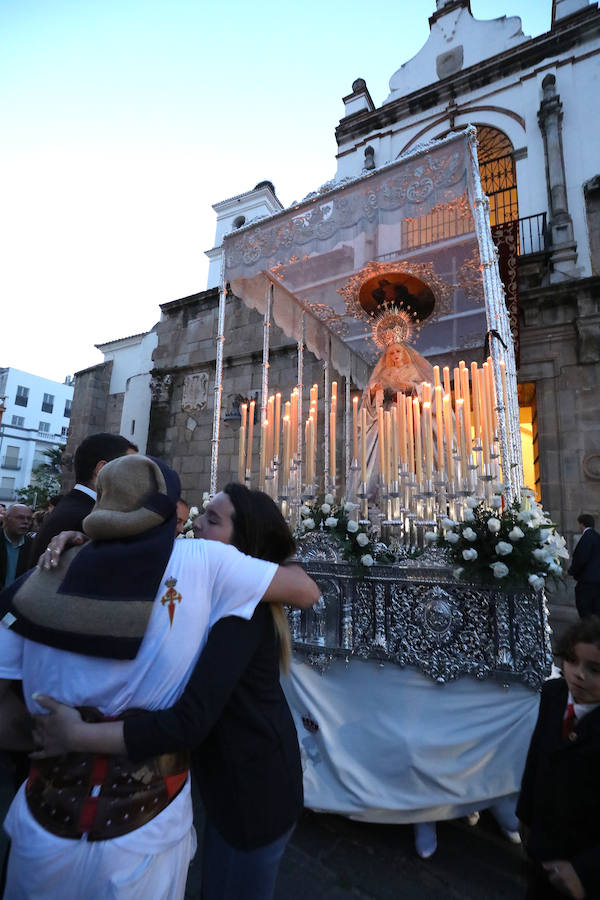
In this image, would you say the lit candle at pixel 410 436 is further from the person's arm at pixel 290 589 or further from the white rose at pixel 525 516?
the person's arm at pixel 290 589

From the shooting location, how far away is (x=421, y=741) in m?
2.51

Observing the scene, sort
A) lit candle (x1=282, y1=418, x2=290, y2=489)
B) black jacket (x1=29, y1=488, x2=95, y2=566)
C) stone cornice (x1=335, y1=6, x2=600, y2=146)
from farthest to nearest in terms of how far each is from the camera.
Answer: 1. stone cornice (x1=335, y1=6, x2=600, y2=146)
2. lit candle (x1=282, y1=418, x2=290, y2=489)
3. black jacket (x1=29, y1=488, x2=95, y2=566)

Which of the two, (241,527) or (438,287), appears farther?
(438,287)

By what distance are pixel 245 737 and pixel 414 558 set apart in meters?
1.98

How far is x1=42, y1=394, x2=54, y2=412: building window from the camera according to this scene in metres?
44.8

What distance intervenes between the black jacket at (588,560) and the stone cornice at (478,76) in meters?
9.30

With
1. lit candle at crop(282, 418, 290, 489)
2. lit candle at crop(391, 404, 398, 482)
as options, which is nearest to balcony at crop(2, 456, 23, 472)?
lit candle at crop(282, 418, 290, 489)

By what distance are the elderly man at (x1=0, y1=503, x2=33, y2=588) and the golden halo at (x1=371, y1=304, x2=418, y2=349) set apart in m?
4.20

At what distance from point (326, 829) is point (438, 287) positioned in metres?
5.24

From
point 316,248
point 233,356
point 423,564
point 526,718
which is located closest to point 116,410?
point 233,356

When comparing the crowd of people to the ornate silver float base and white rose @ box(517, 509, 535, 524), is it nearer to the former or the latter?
the ornate silver float base

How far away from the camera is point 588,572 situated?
5.01 meters

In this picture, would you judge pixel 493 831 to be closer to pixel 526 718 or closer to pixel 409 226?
pixel 526 718

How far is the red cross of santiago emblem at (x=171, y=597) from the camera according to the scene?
3.41 ft
